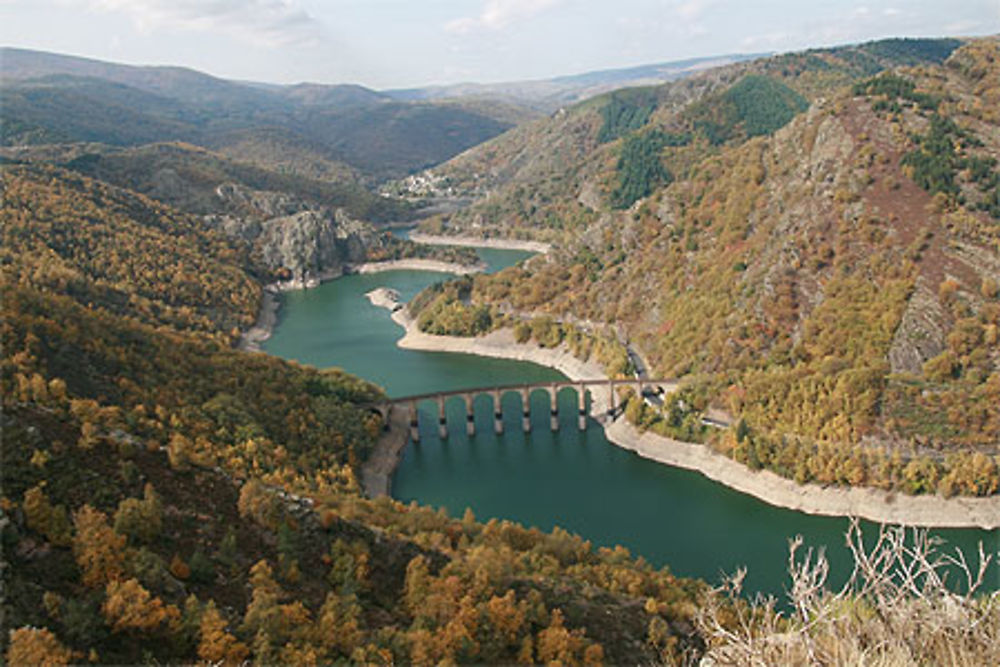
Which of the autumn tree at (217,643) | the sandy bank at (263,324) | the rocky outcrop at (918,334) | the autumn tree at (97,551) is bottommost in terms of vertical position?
the sandy bank at (263,324)

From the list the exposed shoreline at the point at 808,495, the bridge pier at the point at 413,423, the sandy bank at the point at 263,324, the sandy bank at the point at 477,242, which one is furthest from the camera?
the sandy bank at the point at 477,242

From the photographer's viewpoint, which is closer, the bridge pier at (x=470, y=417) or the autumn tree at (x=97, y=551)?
the autumn tree at (x=97, y=551)

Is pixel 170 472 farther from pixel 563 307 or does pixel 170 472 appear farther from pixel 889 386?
pixel 563 307


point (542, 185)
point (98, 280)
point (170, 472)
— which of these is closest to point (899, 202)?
point (170, 472)

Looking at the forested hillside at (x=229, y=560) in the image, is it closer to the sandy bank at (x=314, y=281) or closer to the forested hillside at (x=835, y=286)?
the forested hillside at (x=835, y=286)

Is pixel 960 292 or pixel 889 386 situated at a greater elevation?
pixel 960 292

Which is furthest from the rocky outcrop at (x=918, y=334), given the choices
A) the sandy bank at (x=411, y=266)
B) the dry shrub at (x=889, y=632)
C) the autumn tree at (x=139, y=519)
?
the sandy bank at (x=411, y=266)
